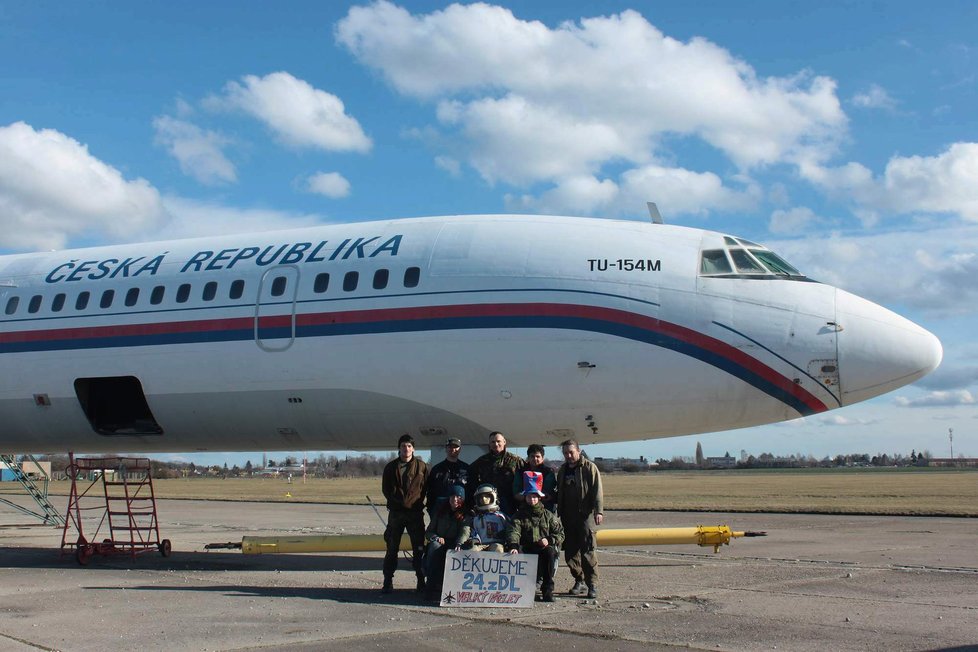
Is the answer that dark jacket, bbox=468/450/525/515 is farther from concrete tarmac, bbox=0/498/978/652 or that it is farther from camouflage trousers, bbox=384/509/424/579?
concrete tarmac, bbox=0/498/978/652

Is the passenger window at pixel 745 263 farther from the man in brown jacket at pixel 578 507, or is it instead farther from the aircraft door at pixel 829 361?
the man in brown jacket at pixel 578 507

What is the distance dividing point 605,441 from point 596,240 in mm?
2857

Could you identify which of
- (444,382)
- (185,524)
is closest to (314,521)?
(185,524)

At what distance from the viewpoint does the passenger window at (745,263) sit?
13.3 metres

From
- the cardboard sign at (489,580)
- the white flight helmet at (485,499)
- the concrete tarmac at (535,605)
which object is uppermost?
the white flight helmet at (485,499)

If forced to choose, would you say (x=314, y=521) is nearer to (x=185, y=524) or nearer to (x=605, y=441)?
(x=185, y=524)

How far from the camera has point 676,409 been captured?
13117 mm

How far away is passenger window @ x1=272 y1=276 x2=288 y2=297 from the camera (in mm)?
14477

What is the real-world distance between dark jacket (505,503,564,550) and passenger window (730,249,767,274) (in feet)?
14.7

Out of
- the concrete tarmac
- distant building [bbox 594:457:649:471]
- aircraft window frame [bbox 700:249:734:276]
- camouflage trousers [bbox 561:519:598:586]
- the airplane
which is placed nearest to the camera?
the concrete tarmac

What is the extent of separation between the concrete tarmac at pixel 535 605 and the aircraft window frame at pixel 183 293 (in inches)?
158

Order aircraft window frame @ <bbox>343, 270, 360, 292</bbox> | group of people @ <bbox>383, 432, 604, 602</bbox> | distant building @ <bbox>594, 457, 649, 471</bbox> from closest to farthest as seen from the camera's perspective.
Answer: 1. group of people @ <bbox>383, 432, 604, 602</bbox>
2. aircraft window frame @ <bbox>343, 270, 360, 292</bbox>
3. distant building @ <bbox>594, 457, 649, 471</bbox>

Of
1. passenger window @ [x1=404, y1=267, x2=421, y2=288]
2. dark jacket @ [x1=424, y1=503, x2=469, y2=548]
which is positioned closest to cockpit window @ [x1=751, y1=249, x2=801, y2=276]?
passenger window @ [x1=404, y1=267, x2=421, y2=288]

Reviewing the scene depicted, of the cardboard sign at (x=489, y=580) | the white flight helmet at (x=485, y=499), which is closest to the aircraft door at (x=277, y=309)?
the white flight helmet at (x=485, y=499)
